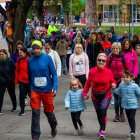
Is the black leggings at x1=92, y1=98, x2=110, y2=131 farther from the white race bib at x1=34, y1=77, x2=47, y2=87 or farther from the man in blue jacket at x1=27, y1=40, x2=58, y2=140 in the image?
the white race bib at x1=34, y1=77, x2=47, y2=87

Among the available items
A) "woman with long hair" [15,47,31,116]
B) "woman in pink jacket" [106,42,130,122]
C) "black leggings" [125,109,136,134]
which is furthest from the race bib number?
"black leggings" [125,109,136,134]

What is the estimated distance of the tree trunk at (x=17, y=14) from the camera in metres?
11.3

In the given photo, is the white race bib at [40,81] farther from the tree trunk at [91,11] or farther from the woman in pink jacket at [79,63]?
the tree trunk at [91,11]

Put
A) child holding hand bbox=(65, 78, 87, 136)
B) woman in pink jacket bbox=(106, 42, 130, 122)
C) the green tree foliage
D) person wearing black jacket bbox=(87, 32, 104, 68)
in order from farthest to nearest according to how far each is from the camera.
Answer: the green tree foliage → person wearing black jacket bbox=(87, 32, 104, 68) → woman in pink jacket bbox=(106, 42, 130, 122) → child holding hand bbox=(65, 78, 87, 136)

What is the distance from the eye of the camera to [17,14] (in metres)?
11.4

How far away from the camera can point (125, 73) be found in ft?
19.1

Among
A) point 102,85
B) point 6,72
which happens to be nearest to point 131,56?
point 102,85

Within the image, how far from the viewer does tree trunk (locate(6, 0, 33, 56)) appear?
36.9ft

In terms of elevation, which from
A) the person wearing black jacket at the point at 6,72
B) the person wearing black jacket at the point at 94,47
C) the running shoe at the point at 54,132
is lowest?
the running shoe at the point at 54,132

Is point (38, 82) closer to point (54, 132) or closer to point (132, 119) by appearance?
point (54, 132)

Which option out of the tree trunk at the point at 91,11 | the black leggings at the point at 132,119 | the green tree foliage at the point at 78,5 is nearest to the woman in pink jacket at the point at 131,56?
the black leggings at the point at 132,119

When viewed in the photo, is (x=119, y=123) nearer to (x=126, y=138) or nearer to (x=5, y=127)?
(x=126, y=138)

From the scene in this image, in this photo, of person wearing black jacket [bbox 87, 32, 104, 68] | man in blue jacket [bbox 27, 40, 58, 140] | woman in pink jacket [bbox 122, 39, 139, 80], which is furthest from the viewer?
person wearing black jacket [bbox 87, 32, 104, 68]

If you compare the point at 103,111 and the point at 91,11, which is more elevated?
the point at 91,11
